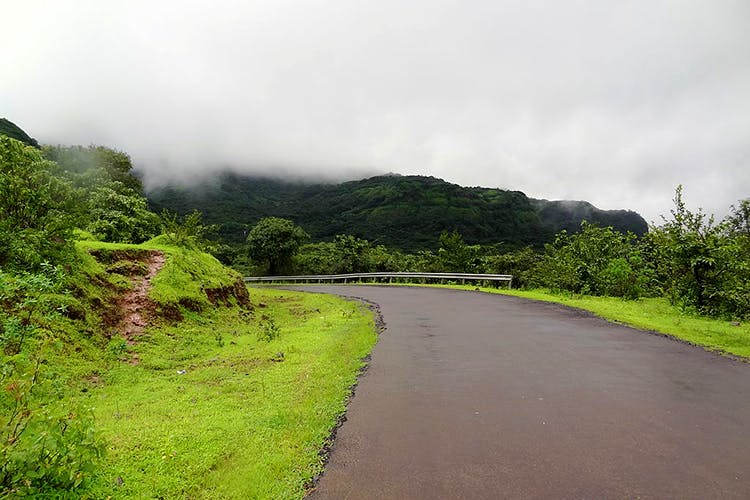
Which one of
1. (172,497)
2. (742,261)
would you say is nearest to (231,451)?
(172,497)

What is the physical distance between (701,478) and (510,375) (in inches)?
131

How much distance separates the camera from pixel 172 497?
12.2 ft

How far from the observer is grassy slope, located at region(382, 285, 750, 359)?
9281 mm

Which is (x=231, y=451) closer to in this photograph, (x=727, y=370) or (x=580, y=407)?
(x=580, y=407)

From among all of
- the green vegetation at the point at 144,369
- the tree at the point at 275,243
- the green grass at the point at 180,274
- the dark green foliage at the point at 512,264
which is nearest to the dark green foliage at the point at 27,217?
the green vegetation at the point at 144,369

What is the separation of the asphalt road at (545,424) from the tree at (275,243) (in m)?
42.6

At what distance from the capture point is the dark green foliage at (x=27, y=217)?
830cm

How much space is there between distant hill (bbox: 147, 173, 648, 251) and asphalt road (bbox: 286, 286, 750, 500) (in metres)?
101

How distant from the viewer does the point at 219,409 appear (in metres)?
5.74

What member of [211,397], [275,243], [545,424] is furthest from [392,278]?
[545,424]

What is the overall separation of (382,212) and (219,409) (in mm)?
153497

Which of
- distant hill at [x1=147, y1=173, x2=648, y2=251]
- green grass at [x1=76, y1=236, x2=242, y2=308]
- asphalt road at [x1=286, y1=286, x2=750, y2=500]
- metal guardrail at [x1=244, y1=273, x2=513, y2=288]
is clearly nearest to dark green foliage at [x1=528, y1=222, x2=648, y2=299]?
metal guardrail at [x1=244, y1=273, x2=513, y2=288]

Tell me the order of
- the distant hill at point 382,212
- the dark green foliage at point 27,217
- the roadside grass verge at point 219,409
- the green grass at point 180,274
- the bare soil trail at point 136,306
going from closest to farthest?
the roadside grass verge at point 219,409, the dark green foliage at point 27,217, the bare soil trail at point 136,306, the green grass at point 180,274, the distant hill at point 382,212

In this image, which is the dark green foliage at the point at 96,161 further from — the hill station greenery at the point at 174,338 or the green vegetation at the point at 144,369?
the green vegetation at the point at 144,369
